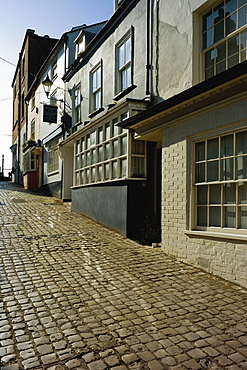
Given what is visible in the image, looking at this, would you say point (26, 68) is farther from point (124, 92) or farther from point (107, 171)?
point (107, 171)

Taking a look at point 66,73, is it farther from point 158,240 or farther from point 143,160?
point 158,240

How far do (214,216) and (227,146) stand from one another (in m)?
1.32

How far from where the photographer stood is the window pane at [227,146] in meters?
5.71

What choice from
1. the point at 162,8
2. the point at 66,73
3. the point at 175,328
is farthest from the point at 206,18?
the point at 66,73

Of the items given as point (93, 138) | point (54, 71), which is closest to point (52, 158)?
point (54, 71)

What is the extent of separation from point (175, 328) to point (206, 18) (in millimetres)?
6056

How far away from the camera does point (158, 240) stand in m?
8.33

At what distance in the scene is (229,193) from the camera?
5.74 metres

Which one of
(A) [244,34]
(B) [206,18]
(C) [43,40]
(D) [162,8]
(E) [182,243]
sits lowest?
(E) [182,243]

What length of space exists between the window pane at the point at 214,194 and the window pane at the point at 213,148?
0.58m

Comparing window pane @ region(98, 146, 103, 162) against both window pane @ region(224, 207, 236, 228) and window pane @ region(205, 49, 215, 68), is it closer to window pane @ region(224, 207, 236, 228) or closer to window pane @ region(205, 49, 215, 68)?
window pane @ region(205, 49, 215, 68)

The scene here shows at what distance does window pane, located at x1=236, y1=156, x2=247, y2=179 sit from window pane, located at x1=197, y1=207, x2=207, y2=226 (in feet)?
3.55

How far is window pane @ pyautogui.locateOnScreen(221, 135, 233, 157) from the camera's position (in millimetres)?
5715

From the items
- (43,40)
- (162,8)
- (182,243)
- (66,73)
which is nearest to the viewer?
(182,243)
